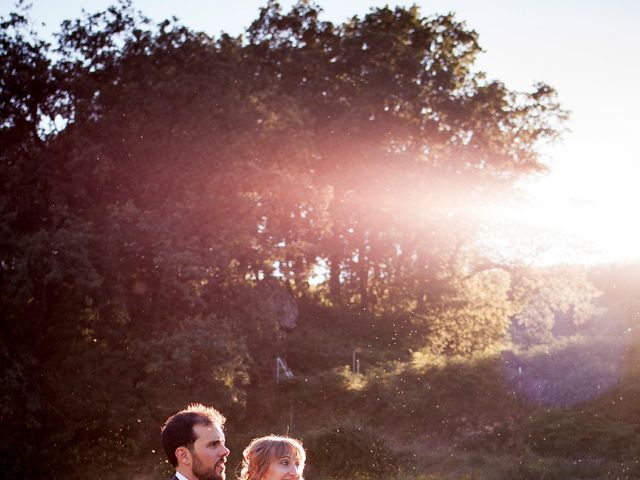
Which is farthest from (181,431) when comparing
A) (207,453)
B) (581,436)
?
(581,436)

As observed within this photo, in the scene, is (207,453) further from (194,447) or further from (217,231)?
(217,231)

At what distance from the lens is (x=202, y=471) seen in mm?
6301

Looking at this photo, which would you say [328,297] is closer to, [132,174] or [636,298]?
[132,174]

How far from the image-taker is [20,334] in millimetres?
24734

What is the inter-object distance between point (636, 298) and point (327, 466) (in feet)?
119

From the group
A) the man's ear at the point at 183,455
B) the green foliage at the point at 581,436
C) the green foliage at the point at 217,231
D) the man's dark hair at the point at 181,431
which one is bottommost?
the green foliage at the point at 581,436

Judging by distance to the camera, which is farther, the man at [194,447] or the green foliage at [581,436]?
the green foliage at [581,436]

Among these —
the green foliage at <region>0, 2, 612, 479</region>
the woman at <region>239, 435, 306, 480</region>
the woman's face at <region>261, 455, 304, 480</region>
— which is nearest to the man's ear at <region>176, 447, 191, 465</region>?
the woman at <region>239, 435, 306, 480</region>

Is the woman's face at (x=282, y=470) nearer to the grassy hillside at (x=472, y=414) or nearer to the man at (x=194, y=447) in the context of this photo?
the man at (x=194, y=447)

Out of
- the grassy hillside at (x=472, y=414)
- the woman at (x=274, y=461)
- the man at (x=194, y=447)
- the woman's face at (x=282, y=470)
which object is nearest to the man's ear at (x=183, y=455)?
the man at (x=194, y=447)

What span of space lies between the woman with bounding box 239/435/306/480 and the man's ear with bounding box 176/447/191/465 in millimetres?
523

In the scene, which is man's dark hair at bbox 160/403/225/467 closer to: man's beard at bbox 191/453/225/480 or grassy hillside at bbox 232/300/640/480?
man's beard at bbox 191/453/225/480

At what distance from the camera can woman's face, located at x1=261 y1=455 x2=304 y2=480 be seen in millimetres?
6566

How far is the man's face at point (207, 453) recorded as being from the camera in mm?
6289
